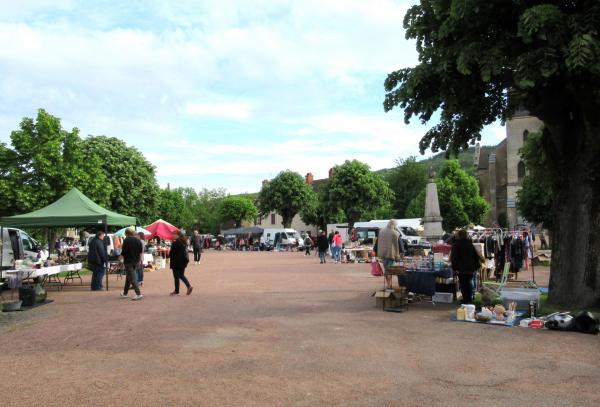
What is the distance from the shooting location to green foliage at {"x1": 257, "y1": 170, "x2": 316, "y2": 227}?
64312mm

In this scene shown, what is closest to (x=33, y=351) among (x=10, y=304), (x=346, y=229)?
(x=10, y=304)

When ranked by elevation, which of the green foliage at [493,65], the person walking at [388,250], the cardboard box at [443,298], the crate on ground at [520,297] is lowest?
the cardboard box at [443,298]

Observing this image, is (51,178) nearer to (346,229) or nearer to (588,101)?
(588,101)

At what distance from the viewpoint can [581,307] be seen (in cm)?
985

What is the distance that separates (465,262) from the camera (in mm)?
10844

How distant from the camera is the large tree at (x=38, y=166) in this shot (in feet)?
82.6

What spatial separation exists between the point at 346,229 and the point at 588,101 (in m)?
39.1

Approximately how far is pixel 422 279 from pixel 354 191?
44.9 metres

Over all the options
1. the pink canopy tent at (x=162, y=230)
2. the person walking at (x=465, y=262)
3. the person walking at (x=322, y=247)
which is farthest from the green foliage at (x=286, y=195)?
the person walking at (x=465, y=262)

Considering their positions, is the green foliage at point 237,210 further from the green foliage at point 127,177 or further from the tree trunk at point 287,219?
the green foliage at point 127,177

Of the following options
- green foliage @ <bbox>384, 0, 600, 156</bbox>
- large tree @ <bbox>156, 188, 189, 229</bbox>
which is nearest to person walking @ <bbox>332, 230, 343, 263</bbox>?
green foliage @ <bbox>384, 0, 600, 156</bbox>

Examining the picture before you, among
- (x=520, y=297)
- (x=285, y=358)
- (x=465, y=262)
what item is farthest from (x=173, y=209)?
(x=285, y=358)

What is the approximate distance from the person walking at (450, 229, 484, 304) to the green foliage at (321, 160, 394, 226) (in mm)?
44780

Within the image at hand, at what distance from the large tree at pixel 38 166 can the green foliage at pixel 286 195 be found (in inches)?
1510
